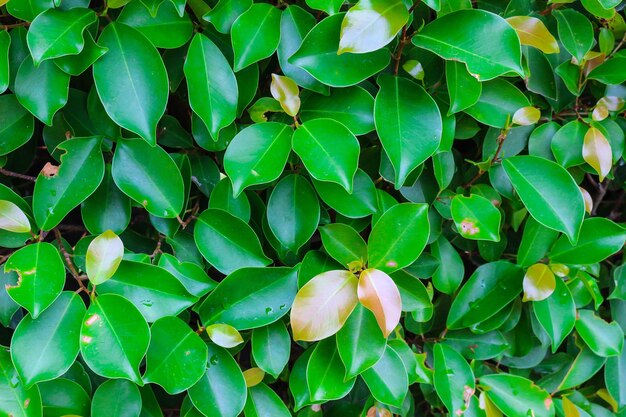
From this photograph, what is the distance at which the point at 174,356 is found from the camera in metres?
0.72

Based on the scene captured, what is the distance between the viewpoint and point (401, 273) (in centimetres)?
83

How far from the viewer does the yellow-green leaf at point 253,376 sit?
2.65 feet

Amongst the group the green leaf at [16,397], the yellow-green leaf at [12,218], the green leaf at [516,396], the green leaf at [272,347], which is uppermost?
the yellow-green leaf at [12,218]

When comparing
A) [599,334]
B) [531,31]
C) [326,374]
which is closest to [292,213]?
[326,374]

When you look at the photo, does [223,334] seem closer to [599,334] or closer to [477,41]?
[477,41]

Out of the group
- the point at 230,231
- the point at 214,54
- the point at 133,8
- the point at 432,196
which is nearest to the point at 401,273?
the point at 432,196

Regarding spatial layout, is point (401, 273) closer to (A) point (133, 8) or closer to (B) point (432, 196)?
(B) point (432, 196)

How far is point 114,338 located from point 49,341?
0.29 feet

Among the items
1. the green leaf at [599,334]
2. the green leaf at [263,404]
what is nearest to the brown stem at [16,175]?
the green leaf at [263,404]

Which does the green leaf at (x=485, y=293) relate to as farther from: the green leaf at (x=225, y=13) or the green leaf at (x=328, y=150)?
the green leaf at (x=225, y=13)

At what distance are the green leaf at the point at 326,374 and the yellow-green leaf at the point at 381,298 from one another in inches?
5.3

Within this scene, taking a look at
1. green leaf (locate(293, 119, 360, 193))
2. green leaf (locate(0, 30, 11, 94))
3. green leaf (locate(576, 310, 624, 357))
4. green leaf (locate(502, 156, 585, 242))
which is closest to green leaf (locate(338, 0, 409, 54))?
green leaf (locate(293, 119, 360, 193))

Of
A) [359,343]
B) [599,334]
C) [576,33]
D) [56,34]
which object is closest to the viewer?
[56,34]

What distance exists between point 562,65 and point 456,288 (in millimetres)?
416
